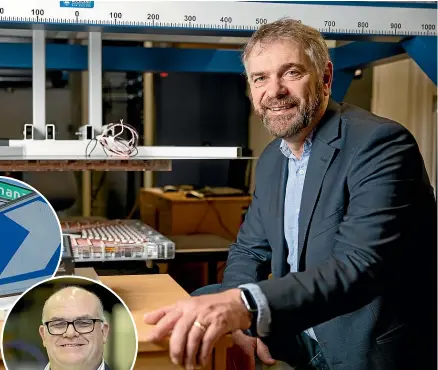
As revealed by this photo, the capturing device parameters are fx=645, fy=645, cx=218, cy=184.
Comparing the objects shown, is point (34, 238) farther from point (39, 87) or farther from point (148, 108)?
point (148, 108)

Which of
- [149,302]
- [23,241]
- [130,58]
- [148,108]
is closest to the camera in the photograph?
[23,241]

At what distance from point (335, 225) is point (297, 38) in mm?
323

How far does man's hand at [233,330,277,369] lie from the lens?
107 centimetres

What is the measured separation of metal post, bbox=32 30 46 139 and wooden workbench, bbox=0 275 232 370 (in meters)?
0.54

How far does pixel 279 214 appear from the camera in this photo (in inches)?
48.4

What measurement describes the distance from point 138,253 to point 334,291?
86 cm

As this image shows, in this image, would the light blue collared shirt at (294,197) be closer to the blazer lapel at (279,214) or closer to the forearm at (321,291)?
the blazer lapel at (279,214)

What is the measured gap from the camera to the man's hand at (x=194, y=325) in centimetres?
72

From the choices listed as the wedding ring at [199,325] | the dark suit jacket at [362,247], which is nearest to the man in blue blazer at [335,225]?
the dark suit jacket at [362,247]

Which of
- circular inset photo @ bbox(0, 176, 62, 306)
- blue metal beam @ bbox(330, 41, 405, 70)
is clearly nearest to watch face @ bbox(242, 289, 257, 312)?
circular inset photo @ bbox(0, 176, 62, 306)

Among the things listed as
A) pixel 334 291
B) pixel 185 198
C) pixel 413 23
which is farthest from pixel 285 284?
pixel 185 198

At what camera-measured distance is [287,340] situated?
1.25 metres

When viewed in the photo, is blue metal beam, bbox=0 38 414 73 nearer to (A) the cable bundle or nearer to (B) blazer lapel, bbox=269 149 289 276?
(A) the cable bundle

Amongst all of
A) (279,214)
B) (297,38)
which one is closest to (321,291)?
(279,214)
